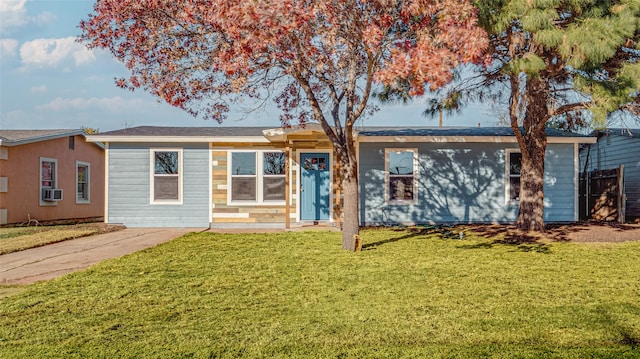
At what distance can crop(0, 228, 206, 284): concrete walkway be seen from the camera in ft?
21.1

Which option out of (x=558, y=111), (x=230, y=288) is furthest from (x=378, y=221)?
(x=230, y=288)

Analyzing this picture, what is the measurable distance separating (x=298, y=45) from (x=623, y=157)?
45.9 ft

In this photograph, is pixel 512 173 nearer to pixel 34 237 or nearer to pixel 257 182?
pixel 257 182

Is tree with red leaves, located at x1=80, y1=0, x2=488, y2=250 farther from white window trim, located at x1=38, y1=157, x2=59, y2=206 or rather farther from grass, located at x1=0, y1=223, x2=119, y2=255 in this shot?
white window trim, located at x1=38, y1=157, x2=59, y2=206

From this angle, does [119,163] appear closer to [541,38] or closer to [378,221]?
[378,221]

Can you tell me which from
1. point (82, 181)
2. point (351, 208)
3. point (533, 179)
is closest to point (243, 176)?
point (351, 208)

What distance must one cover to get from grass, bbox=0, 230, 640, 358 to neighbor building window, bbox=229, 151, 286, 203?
4.69 metres

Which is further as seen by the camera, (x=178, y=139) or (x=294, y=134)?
(x=178, y=139)

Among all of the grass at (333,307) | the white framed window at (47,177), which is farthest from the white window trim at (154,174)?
the grass at (333,307)

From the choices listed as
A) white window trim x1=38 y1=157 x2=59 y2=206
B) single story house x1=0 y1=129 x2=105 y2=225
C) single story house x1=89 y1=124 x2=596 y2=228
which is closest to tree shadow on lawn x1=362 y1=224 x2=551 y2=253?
single story house x1=89 y1=124 x2=596 y2=228

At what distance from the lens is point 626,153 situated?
628 inches

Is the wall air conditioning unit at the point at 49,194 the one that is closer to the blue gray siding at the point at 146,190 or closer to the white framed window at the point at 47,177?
the white framed window at the point at 47,177

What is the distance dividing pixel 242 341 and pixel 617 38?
739 centimetres

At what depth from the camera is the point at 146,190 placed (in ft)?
41.9
